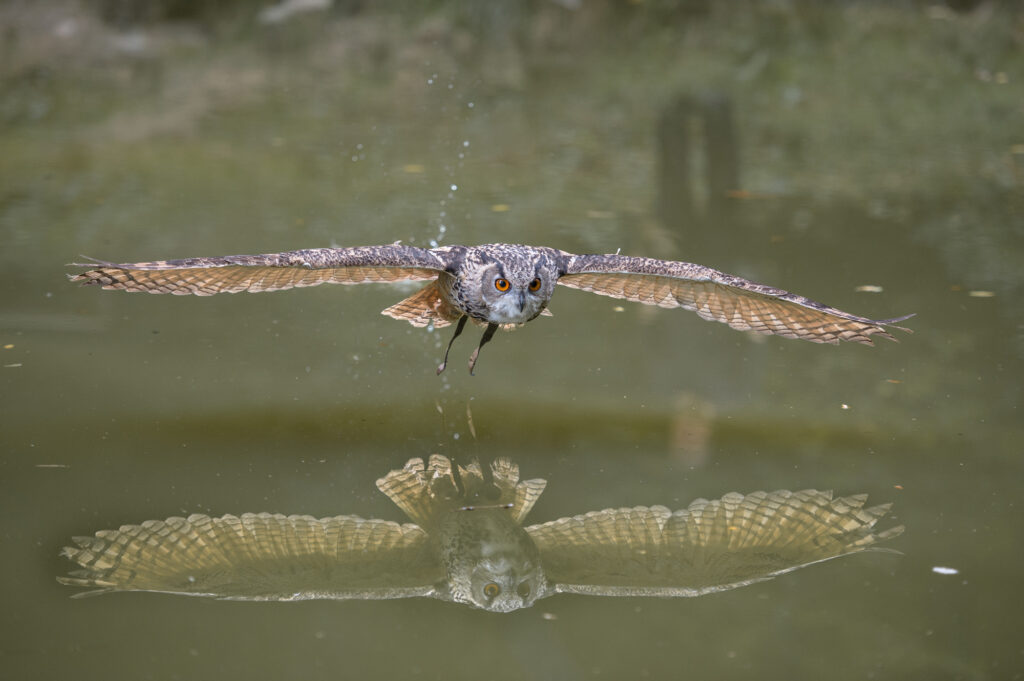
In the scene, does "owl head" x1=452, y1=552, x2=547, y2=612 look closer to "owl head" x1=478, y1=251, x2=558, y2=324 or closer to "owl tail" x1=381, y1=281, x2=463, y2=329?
"owl head" x1=478, y1=251, x2=558, y2=324

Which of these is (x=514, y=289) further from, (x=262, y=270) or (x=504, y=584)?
(x=504, y=584)

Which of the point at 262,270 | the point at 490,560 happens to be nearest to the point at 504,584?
the point at 490,560

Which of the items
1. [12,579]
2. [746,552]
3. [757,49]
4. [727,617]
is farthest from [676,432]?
[757,49]

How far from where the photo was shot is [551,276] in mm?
5324

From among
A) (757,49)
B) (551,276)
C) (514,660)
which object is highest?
(551,276)

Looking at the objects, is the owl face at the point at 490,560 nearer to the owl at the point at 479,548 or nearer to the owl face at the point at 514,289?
the owl at the point at 479,548

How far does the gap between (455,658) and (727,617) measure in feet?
3.49

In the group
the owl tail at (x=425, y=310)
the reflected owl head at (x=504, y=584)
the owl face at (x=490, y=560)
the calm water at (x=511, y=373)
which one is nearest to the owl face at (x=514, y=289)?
the owl tail at (x=425, y=310)

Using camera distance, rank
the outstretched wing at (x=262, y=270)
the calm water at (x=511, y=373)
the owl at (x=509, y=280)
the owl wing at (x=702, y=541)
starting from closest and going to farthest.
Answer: the calm water at (x=511, y=373) < the owl wing at (x=702, y=541) < the outstretched wing at (x=262, y=270) < the owl at (x=509, y=280)

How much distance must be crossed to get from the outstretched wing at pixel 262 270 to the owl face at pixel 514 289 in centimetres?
25

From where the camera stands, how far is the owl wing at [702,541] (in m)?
4.54

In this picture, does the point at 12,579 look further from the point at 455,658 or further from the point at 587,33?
the point at 587,33

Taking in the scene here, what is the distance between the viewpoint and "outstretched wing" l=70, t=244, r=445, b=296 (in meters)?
4.64

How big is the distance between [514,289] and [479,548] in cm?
121
